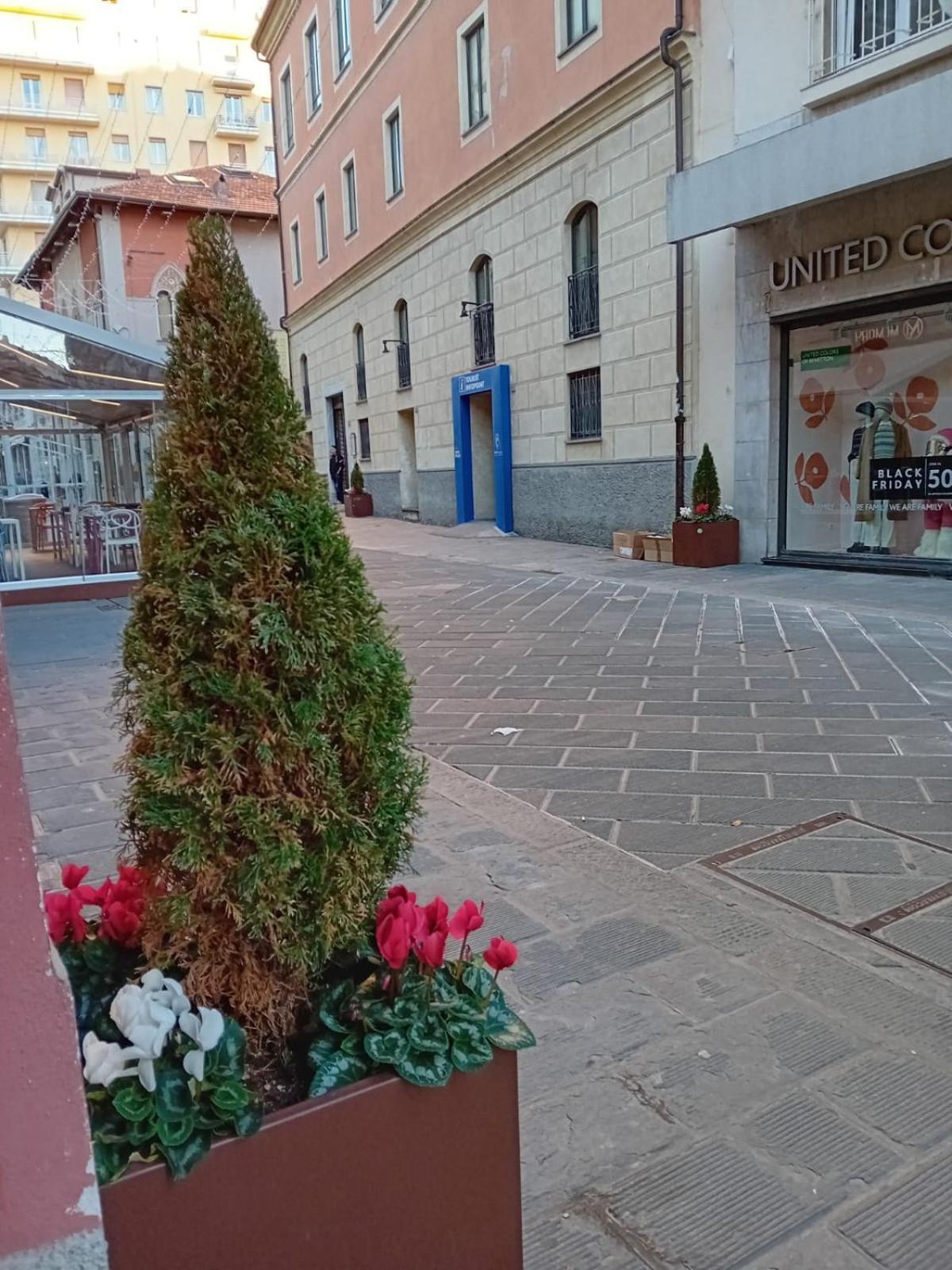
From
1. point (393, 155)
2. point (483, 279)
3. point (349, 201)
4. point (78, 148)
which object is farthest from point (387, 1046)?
point (78, 148)

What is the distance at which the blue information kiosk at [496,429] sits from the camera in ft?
48.7

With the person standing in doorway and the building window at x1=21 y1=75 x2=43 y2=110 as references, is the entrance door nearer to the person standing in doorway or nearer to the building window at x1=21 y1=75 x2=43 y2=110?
the person standing in doorway

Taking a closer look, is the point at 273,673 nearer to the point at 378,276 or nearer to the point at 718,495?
the point at 718,495

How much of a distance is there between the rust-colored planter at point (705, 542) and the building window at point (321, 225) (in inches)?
647

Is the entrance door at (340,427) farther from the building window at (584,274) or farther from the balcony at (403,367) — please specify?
the building window at (584,274)

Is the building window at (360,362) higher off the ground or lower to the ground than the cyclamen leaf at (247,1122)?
higher

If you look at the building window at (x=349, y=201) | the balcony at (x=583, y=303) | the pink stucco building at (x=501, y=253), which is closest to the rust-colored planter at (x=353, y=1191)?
the pink stucco building at (x=501, y=253)

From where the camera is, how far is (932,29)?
7980 millimetres

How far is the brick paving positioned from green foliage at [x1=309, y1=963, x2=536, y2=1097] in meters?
0.52

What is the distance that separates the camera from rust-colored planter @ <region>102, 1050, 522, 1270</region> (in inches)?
45.6

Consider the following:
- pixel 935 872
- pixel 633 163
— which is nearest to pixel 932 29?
pixel 633 163

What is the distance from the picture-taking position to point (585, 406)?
13180mm

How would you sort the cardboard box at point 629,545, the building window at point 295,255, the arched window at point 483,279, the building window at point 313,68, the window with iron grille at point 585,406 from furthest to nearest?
the building window at point 295,255 < the building window at point 313,68 < the arched window at point 483,279 < the window with iron grille at point 585,406 < the cardboard box at point 629,545

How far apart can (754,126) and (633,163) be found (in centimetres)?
209
